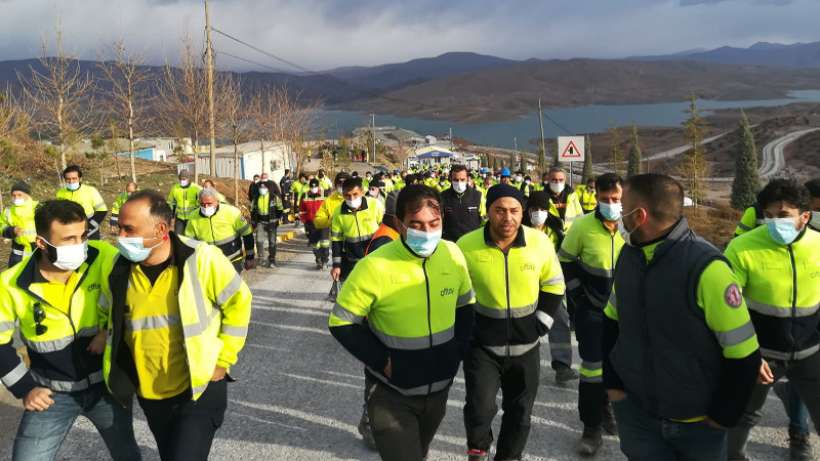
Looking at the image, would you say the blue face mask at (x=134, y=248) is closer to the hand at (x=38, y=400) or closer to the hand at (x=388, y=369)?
the hand at (x=38, y=400)


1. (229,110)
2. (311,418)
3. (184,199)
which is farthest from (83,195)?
(229,110)

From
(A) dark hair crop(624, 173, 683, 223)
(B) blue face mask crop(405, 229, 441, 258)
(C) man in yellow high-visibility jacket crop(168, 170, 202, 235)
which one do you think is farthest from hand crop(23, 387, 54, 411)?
(C) man in yellow high-visibility jacket crop(168, 170, 202, 235)

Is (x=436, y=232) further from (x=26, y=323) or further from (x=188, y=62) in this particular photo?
(x=188, y=62)

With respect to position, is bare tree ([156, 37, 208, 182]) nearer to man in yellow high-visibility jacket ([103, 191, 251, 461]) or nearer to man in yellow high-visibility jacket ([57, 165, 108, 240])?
man in yellow high-visibility jacket ([57, 165, 108, 240])

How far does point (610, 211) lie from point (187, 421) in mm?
3591

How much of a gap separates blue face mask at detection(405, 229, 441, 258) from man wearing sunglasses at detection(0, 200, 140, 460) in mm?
1778

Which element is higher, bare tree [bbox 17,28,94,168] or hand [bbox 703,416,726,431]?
bare tree [bbox 17,28,94,168]

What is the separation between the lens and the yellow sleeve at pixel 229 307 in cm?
321

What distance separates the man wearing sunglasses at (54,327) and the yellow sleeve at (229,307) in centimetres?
72

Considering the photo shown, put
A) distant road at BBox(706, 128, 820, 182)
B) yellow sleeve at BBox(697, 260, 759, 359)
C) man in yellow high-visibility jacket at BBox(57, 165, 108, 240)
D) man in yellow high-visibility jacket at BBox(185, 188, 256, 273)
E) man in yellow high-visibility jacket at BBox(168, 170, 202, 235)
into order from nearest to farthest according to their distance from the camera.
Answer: yellow sleeve at BBox(697, 260, 759, 359), man in yellow high-visibility jacket at BBox(185, 188, 256, 273), man in yellow high-visibility jacket at BBox(57, 165, 108, 240), man in yellow high-visibility jacket at BBox(168, 170, 202, 235), distant road at BBox(706, 128, 820, 182)

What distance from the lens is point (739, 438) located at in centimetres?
422

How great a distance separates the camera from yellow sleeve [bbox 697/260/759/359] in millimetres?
2598

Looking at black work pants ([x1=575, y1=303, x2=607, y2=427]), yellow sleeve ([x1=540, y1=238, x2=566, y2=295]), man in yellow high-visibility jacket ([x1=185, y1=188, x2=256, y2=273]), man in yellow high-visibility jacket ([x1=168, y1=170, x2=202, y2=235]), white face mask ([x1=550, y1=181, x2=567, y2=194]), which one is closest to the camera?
yellow sleeve ([x1=540, y1=238, x2=566, y2=295])

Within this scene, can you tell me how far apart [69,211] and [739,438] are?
471 centimetres
